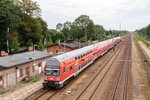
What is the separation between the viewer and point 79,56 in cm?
2472

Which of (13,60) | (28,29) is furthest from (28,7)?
(13,60)

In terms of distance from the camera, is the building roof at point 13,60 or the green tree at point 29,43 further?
the green tree at point 29,43

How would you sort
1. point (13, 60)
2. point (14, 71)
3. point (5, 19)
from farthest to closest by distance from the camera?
point (5, 19) → point (13, 60) → point (14, 71)

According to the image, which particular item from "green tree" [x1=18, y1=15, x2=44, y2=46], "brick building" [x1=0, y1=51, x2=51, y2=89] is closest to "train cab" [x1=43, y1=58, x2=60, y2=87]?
"brick building" [x1=0, y1=51, x2=51, y2=89]

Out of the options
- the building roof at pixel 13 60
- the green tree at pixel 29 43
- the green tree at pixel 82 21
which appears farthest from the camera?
the green tree at pixel 82 21

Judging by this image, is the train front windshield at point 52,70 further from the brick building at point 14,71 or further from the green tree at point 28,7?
the green tree at point 28,7

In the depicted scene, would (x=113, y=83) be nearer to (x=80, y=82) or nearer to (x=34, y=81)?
(x=80, y=82)

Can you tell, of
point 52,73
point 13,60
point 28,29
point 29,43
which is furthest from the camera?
point 29,43

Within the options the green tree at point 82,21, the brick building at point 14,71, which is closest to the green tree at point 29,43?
the brick building at point 14,71

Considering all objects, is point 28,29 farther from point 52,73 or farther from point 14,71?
point 52,73

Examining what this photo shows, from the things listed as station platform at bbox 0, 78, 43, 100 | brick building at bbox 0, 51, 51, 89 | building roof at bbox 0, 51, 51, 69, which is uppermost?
building roof at bbox 0, 51, 51, 69

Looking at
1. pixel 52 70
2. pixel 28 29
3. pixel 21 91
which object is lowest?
pixel 21 91

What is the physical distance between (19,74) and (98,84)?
34.7ft

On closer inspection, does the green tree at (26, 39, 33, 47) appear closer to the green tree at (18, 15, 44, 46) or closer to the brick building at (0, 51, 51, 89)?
the green tree at (18, 15, 44, 46)
